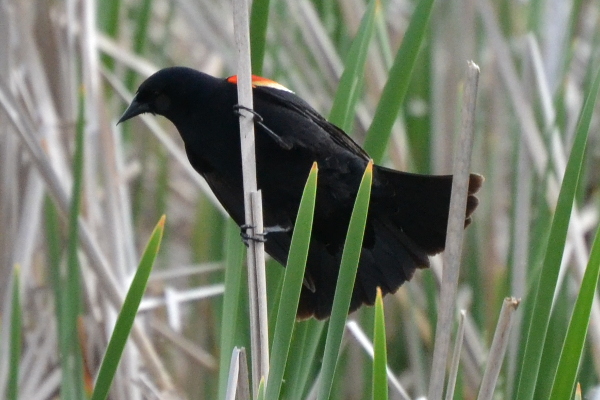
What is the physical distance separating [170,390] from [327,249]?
1.48 ft

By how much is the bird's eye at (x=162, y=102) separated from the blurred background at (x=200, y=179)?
0.62 feet

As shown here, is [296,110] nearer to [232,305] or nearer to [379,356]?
[232,305]

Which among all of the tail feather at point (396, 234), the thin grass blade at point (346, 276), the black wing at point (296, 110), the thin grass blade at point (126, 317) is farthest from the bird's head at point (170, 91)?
the thin grass blade at point (346, 276)

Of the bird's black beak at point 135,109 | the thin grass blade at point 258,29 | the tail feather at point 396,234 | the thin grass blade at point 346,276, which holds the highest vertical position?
the bird's black beak at point 135,109

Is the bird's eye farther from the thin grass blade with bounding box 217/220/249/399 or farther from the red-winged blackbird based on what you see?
the thin grass blade with bounding box 217/220/249/399

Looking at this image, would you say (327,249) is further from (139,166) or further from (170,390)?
(139,166)

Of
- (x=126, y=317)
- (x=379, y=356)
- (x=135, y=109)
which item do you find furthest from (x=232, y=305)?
(x=135, y=109)

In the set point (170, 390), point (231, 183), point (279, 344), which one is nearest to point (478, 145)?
point (231, 183)

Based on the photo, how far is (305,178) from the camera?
147cm

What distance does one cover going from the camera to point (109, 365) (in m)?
1.01

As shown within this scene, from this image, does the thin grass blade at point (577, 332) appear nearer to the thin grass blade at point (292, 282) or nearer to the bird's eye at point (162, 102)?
the thin grass blade at point (292, 282)

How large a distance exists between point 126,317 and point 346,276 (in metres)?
0.28

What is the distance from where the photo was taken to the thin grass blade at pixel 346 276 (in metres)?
0.93

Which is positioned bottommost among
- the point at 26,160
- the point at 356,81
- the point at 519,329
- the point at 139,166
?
the point at 519,329
